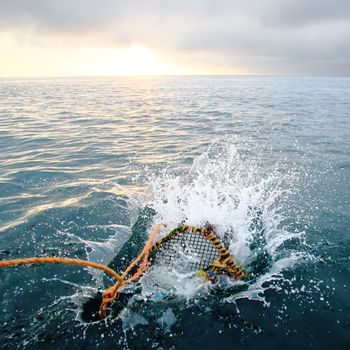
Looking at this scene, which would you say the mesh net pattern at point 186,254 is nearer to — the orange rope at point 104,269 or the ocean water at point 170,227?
the ocean water at point 170,227

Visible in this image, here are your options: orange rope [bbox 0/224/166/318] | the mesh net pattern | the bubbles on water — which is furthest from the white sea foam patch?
orange rope [bbox 0/224/166/318]

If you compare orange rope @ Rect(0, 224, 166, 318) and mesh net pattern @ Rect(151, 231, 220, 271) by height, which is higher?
orange rope @ Rect(0, 224, 166, 318)

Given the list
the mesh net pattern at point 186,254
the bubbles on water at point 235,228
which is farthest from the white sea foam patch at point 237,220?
the mesh net pattern at point 186,254

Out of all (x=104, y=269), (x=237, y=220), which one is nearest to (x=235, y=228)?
(x=237, y=220)

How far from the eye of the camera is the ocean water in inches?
159

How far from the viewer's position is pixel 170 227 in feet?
20.5

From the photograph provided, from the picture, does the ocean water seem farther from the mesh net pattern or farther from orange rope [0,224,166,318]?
orange rope [0,224,166,318]

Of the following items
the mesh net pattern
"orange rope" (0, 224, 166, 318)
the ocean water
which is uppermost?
"orange rope" (0, 224, 166, 318)

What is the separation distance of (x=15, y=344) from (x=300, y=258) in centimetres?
471

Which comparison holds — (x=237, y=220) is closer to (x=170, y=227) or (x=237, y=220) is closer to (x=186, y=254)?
(x=170, y=227)

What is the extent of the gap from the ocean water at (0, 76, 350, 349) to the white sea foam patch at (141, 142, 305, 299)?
0.03 m

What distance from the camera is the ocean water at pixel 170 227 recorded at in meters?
4.03

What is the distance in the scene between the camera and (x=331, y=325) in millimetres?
4109

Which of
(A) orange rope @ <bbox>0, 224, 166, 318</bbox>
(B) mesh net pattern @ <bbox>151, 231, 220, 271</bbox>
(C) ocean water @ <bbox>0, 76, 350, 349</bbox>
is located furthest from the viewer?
(B) mesh net pattern @ <bbox>151, 231, 220, 271</bbox>
